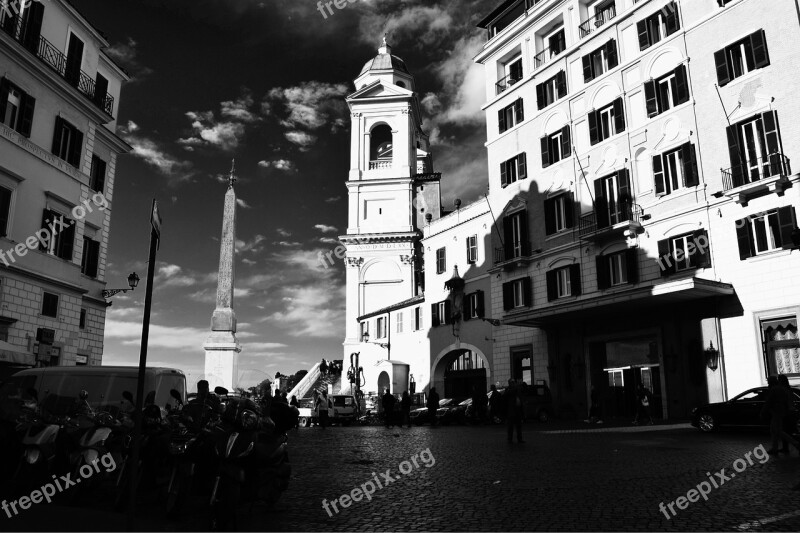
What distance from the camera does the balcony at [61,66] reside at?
830 inches

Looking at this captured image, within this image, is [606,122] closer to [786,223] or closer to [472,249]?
[786,223]

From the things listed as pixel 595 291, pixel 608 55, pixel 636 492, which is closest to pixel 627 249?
pixel 595 291

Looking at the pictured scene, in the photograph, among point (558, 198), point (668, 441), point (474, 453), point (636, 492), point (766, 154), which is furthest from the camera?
point (558, 198)

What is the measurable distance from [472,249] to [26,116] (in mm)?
24341

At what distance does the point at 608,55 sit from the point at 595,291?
37.6 ft

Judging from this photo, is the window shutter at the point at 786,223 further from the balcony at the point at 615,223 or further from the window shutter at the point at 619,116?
the window shutter at the point at 619,116

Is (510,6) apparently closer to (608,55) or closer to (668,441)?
(608,55)

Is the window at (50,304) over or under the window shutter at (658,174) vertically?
under

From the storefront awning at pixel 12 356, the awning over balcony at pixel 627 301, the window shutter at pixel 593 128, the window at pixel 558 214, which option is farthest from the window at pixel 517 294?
the storefront awning at pixel 12 356

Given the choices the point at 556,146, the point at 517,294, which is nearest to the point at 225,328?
the point at 517,294

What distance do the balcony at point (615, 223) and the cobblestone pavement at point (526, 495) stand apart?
45.6 ft

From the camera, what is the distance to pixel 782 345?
69.4 ft

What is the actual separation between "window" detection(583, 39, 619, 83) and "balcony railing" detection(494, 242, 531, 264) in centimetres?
887

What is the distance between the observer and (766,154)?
2214 centimetres
